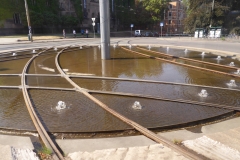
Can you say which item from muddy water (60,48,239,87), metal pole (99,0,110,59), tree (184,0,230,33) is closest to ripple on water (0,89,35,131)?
muddy water (60,48,239,87)

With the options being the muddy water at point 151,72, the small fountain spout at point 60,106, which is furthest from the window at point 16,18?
the small fountain spout at point 60,106

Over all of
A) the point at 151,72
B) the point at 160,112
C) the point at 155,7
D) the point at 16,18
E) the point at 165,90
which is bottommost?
the point at 160,112

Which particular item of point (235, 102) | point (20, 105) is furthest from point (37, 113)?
point (235, 102)

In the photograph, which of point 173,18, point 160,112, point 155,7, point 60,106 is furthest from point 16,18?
point 173,18

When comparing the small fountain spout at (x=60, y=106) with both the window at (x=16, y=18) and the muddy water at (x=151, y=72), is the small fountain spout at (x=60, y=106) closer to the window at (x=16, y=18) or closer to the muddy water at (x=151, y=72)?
the muddy water at (x=151, y=72)

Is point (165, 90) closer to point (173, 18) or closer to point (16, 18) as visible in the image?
point (16, 18)

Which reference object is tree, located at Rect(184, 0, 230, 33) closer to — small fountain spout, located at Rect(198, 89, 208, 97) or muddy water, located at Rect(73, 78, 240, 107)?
muddy water, located at Rect(73, 78, 240, 107)

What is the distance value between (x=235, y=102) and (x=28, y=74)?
28.6 feet

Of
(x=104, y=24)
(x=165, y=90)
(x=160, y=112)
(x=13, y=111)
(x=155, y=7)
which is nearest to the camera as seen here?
(x=160, y=112)

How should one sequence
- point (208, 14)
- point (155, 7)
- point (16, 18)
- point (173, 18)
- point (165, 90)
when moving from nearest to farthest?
point (165, 90) < point (208, 14) < point (16, 18) < point (155, 7) < point (173, 18)

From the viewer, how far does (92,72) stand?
33.4 feet

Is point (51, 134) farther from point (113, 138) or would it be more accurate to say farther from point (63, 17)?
point (63, 17)

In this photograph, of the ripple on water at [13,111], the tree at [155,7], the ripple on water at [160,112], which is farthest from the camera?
the tree at [155,7]

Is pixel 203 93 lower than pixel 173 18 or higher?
lower
